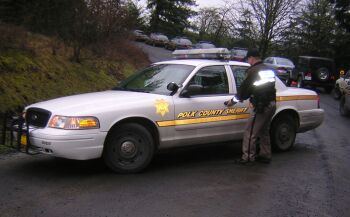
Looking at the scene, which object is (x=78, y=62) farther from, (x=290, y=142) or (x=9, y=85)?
(x=290, y=142)

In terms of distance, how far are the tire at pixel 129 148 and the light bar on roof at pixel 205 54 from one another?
2121mm

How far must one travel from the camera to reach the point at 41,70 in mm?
12227

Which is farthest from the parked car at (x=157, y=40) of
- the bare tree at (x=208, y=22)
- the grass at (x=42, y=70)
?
the grass at (x=42, y=70)

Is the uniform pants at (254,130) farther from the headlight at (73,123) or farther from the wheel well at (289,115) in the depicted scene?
the headlight at (73,123)

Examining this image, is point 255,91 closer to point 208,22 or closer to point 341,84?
point 341,84

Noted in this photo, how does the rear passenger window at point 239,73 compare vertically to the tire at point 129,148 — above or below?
above

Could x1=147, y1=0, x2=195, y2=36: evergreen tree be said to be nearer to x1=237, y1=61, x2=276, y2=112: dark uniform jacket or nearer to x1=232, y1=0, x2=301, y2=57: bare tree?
x1=232, y1=0, x2=301, y2=57: bare tree

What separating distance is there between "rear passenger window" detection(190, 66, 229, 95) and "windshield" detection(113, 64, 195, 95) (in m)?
0.17

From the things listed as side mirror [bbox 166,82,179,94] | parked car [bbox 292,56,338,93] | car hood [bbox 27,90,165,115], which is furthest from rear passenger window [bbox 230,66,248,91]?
parked car [bbox 292,56,338,93]

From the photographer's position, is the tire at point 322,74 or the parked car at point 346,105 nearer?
the parked car at point 346,105

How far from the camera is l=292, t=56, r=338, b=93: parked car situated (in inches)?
980

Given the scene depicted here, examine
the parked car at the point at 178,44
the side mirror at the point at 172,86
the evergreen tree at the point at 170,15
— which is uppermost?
the evergreen tree at the point at 170,15

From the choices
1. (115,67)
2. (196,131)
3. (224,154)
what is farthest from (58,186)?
(115,67)

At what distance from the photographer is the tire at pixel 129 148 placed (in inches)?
250
